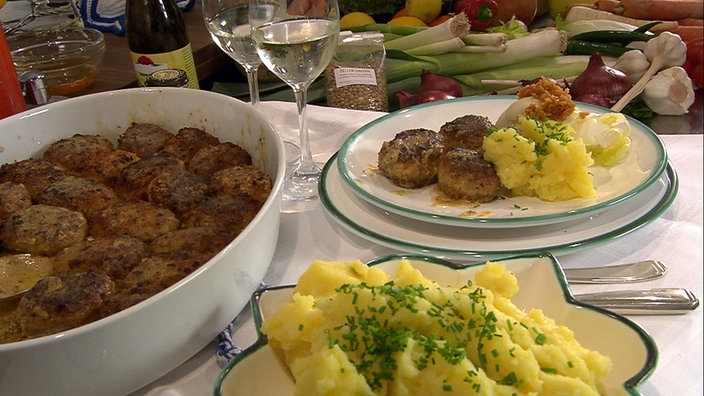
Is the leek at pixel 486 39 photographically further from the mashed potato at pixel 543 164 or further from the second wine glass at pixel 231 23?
the mashed potato at pixel 543 164

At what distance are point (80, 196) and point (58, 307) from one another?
412mm

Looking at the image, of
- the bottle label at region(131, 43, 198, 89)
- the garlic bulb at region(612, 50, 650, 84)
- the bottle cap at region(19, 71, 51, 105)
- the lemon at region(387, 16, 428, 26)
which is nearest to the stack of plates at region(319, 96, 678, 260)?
the bottle label at region(131, 43, 198, 89)

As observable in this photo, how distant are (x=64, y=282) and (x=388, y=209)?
0.57 m

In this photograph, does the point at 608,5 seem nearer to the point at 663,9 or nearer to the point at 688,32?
the point at 663,9

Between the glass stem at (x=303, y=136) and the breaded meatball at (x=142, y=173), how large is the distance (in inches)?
11.3

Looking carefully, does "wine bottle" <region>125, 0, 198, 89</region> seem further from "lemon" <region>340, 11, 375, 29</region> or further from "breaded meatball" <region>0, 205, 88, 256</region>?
"lemon" <region>340, 11, 375, 29</region>

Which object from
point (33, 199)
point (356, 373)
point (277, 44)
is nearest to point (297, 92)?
point (277, 44)

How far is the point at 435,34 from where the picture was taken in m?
2.62

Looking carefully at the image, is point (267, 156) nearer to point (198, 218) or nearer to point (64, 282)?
point (198, 218)

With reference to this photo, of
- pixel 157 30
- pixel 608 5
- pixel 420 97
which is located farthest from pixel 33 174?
pixel 608 5

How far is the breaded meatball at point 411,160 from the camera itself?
1.34 m

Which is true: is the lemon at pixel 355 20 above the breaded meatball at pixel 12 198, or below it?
below

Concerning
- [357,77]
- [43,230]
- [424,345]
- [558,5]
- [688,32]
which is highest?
[424,345]

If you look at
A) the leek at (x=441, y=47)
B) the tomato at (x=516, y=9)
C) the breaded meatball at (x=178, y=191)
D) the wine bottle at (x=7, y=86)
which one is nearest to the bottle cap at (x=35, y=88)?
the wine bottle at (x=7, y=86)
